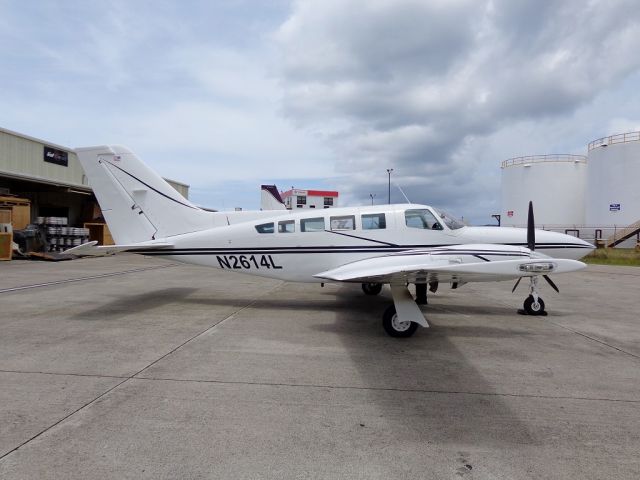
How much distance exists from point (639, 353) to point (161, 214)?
903cm

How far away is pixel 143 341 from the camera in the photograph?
19.1 feet

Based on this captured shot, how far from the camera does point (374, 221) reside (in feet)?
25.8

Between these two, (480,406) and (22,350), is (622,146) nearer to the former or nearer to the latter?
(480,406)

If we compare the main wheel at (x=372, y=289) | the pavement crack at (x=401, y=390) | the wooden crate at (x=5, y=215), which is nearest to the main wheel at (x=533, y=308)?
the main wheel at (x=372, y=289)

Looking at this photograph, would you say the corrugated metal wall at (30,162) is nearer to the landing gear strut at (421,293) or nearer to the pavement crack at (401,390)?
the landing gear strut at (421,293)

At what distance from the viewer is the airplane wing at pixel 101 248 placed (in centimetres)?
662

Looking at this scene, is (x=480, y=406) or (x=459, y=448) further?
(x=480, y=406)

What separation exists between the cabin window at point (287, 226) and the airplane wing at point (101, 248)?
2395mm

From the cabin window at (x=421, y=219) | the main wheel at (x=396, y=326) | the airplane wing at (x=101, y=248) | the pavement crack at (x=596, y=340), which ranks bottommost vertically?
the pavement crack at (x=596, y=340)

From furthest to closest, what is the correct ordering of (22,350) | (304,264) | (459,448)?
(304,264), (22,350), (459,448)

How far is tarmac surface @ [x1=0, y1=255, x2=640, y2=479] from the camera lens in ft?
9.37

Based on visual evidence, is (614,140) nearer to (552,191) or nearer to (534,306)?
(552,191)

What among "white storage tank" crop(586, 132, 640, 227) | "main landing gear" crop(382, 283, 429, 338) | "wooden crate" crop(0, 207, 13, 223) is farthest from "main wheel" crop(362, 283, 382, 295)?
"white storage tank" crop(586, 132, 640, 227)

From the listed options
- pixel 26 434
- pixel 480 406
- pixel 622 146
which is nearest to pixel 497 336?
pixel 480 406
